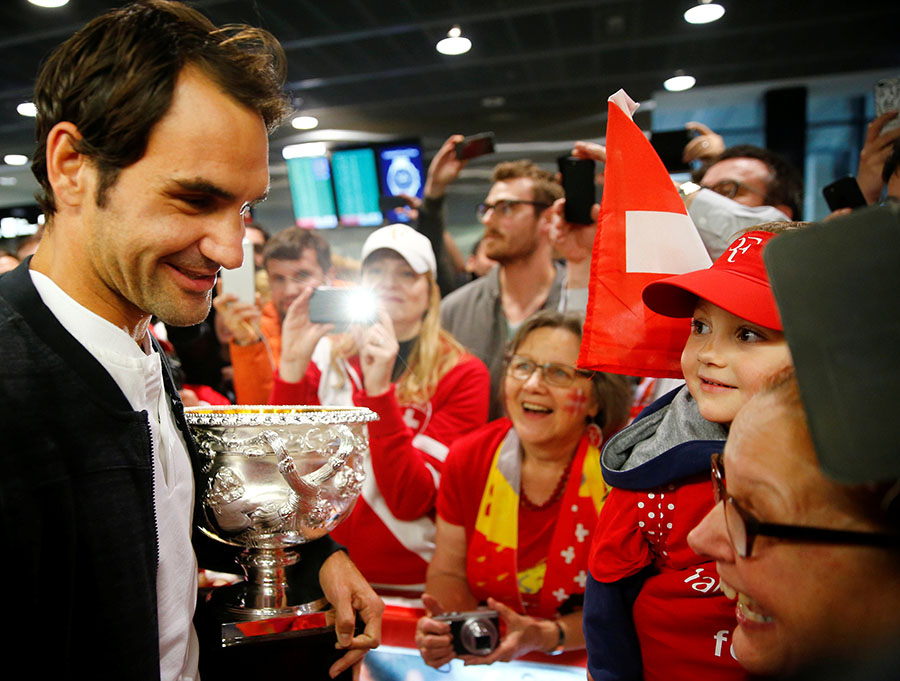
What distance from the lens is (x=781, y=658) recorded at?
2.06ft

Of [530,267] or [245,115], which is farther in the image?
[530,267]

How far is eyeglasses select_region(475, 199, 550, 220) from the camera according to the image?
7.87 ft

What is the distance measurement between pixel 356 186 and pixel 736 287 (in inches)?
68.6

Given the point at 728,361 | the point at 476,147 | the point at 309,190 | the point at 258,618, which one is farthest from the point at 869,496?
the point at 309,190

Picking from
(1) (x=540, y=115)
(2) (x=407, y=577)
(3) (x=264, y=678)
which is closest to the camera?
(3) (x=264, y=678)

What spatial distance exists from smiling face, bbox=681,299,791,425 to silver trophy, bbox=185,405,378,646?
24.4 inches

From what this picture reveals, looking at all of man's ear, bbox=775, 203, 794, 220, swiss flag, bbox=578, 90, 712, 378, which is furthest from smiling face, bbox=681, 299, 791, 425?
man's ear, bbox=775, 203, 794, 220

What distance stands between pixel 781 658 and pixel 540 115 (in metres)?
2.20

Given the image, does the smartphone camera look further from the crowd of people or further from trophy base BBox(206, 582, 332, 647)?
trophy base BBox(206, 582, 332, 647)

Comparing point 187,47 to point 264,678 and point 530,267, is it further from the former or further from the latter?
point 530,267

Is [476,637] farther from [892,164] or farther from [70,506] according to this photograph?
[892,164]

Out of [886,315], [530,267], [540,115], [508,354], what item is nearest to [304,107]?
[540,115]

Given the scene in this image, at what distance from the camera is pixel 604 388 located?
6.36 feet

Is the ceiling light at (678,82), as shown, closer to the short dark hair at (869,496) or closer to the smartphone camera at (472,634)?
the smartphone camera at (472,634)
